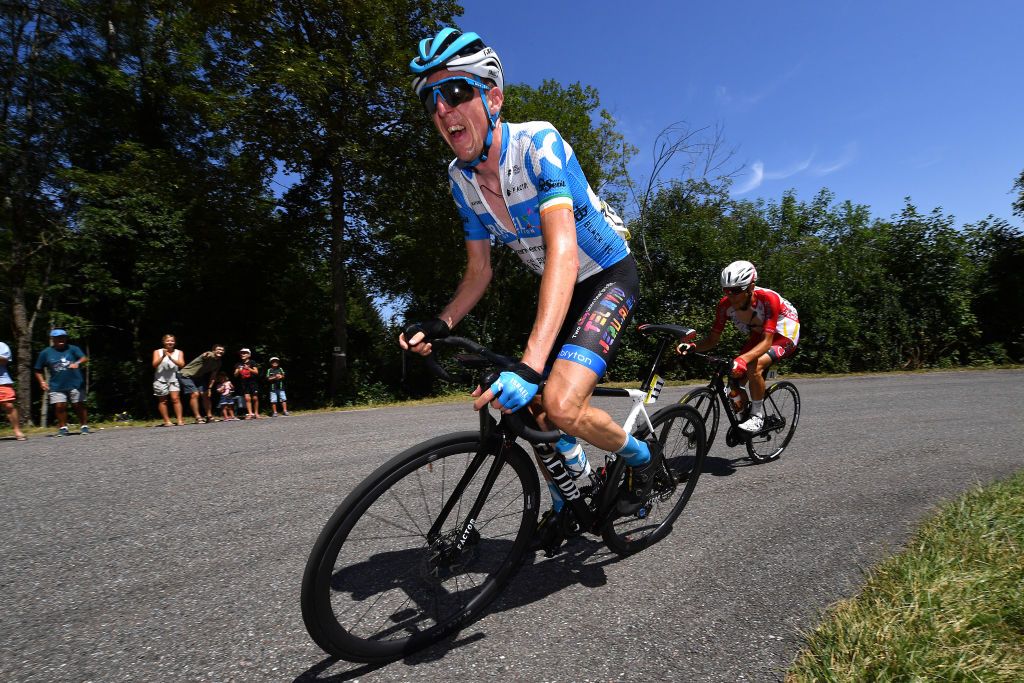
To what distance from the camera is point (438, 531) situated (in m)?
2.19

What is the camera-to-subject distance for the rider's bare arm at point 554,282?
6.62 ft

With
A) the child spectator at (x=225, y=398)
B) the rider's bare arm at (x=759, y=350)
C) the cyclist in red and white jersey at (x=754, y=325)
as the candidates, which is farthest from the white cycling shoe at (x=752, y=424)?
the child spectator at (x=225, y=398)

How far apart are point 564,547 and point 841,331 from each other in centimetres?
1924

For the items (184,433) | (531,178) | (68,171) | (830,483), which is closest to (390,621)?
(531,178)

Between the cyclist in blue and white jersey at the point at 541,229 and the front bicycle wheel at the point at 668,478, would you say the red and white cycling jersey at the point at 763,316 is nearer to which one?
the front bicycle wheel at the point at 668,478

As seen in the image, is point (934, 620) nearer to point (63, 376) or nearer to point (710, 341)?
point (710, 341)

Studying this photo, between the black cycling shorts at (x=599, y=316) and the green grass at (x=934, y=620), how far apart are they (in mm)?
1324

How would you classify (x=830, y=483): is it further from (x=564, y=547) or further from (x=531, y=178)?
(x=531, y=178)

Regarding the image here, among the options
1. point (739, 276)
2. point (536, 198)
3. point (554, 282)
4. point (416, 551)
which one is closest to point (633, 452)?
point (554, 282)

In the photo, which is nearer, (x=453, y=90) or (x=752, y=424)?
(x=453, y=90)

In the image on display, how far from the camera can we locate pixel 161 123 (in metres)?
18.5

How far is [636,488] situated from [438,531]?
1.14 m

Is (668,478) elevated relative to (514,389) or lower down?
lower down

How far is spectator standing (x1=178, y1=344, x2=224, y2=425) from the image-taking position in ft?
34.2
